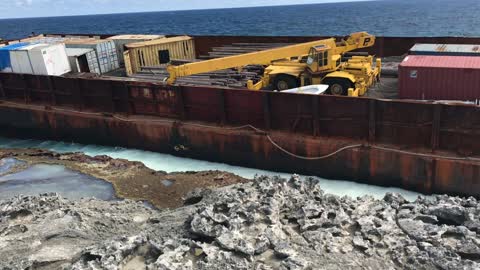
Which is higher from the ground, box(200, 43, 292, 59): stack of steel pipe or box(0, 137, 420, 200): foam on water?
box(200, 43, 292, 59): stack of steel pipe

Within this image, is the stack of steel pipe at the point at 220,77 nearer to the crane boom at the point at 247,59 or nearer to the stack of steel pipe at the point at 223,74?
the stack of steel pipe at the point at 223,74

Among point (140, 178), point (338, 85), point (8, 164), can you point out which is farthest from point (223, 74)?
point (8, 164)

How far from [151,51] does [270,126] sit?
1131cm

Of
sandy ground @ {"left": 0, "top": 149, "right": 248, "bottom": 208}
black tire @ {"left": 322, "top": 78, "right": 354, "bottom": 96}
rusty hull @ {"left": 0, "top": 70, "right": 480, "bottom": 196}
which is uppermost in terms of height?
black tire @ {"left": 322, "top": 78, "right": 354, "bottom": 96}

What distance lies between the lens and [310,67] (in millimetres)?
17641

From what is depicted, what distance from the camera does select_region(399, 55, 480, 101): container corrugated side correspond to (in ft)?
49.6

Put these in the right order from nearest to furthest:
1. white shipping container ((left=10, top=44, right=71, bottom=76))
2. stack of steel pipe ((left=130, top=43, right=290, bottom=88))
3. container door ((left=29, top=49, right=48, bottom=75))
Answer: stack of steel pipe ((left=130, top=43, right=290, bottom=88)) → container door ((left=29, top=49, right=48, bottom=75)) → white shipping container ((left=10, top=44, right=71, bottom=76))

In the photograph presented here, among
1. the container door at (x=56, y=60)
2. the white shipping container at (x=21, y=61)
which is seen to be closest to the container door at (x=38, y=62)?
the container door at (x=56, y=60)

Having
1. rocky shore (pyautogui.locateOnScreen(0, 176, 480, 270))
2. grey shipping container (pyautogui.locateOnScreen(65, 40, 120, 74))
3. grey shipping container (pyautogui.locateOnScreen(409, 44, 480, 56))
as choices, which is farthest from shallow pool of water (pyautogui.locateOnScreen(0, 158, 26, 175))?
grey shipping container (pyautogui.locateOnScreen(409, 44, 480, 56))

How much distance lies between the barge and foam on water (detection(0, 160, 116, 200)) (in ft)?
12.0

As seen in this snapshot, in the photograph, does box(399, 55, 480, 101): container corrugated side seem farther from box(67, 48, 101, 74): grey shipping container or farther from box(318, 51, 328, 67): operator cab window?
box(67, 48, 101, 74): grey shipping container

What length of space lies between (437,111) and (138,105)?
12.6 meters

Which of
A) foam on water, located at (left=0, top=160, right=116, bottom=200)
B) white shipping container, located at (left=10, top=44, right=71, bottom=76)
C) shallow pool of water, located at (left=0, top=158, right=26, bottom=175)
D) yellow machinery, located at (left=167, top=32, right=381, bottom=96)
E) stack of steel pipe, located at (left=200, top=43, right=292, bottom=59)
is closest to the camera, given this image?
foam on water, located at (left=0, top=160, right=116, bottom=200)

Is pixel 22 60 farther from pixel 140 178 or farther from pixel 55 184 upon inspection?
pixel 140 178
